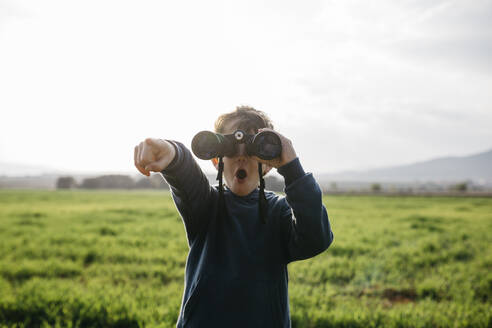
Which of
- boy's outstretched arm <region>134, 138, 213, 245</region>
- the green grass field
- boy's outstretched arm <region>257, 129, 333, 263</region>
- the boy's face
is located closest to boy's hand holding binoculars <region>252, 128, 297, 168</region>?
boy's outstretched arm <region>257, 129, 333, 263</region>

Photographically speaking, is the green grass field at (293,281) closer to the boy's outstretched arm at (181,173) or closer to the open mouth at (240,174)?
the boy's outstretched arm at (181,173)

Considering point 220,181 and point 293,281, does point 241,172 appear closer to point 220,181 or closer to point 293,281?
point 220,181

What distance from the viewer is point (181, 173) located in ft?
4.80

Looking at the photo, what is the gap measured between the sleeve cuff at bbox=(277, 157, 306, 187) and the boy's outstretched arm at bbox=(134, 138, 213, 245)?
0.45m

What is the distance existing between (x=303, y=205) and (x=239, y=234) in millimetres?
423

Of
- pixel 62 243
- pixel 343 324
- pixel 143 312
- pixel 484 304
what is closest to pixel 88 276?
pixel 143 312

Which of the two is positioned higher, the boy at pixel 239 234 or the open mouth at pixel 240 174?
the open mouth at pixel 240 174

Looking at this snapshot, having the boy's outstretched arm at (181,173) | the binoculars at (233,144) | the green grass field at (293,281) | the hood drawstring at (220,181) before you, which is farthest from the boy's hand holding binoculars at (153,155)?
the green grass field at (293,281)

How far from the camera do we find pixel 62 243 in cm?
752

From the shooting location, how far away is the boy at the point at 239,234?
144 centimetres

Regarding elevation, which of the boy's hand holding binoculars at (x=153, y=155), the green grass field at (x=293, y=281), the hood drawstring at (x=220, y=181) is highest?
the boy's hand holding binoculars at (x=153, y=155)

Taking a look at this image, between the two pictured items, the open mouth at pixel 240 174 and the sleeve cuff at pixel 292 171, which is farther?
the open mouth at pixel 240 174

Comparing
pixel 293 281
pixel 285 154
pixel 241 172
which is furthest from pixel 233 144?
pixel 293 281

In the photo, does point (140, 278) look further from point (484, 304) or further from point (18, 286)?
point (484, 304)
